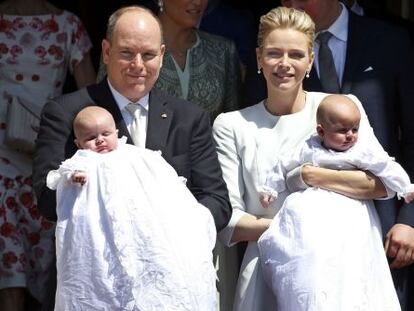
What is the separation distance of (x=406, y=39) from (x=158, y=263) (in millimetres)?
1617

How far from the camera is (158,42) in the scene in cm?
535

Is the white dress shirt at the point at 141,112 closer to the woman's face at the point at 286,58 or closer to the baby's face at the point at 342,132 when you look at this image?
the woman's face at the point at 286,58

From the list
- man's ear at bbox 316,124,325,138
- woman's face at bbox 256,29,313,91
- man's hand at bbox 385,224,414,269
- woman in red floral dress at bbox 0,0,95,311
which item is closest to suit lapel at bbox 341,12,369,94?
woman's face at bbox 256,29,313,91

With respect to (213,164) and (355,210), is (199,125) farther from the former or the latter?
(355,210)

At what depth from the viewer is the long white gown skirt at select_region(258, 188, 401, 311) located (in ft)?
17.1

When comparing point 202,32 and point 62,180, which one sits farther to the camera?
point 202,32

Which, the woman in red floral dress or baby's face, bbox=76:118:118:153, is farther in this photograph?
the woman in red floral dress

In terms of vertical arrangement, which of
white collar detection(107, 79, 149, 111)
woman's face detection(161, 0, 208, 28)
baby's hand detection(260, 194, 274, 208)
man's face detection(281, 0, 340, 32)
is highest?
man's face detection(281, 0, 340, 32)

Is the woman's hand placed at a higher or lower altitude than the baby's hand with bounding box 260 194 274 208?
lower

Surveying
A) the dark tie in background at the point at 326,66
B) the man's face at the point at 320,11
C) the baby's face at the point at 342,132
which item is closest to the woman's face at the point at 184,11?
the man's face at the point at 320,11

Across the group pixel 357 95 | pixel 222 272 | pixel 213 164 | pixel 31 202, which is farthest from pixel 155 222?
pixel 31 202

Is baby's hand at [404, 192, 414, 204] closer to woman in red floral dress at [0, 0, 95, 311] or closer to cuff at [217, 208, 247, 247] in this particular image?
cuff at [217, 208, 247, 247]

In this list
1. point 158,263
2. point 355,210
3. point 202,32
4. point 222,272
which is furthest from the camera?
point 202,32

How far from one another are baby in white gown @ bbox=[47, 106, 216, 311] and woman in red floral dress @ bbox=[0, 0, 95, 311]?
162 centimetres
